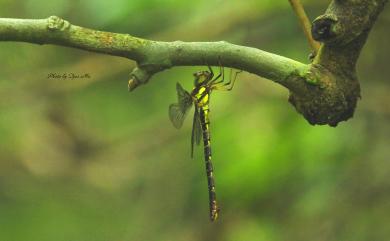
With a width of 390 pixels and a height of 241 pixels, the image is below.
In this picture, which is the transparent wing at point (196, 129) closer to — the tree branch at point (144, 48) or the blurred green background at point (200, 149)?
the blurred green background at point (200, 149)

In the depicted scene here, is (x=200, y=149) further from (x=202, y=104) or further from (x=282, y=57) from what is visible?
(x=282, y=57)

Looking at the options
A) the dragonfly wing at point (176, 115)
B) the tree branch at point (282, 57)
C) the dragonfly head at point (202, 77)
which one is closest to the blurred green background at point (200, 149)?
the dragonfly wing at point (176, 115)

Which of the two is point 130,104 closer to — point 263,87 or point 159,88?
point 159,88

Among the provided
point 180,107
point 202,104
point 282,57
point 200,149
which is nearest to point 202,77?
point 202,104

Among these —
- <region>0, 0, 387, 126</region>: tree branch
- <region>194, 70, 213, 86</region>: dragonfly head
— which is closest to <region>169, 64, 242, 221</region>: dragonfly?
<region>194, 70, 213, 86</region>: dragonfly head

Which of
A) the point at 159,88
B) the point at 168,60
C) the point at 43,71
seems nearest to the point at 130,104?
the point at 159,88

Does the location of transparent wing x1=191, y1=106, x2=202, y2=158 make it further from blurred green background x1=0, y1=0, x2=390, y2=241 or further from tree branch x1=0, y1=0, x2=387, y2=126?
tree branch x1=0, y1=0, x2=387, y2=126

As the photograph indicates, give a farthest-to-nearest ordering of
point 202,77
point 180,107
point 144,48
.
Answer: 1. point 180,107
2. point 202,77
3. point 144,48
